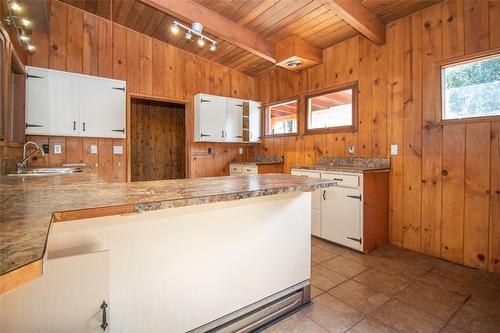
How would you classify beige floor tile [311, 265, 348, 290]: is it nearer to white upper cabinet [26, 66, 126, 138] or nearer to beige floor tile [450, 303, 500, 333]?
beige floor tile [450, 303, 500, 333]

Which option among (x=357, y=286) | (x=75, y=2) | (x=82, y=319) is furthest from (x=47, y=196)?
(x=75, y=2)

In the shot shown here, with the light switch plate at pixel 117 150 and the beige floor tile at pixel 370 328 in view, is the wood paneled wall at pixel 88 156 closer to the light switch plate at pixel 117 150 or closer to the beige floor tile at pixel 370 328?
the light switch plate at pixel 117 150

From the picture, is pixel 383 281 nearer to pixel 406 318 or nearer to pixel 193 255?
pixel 406 318

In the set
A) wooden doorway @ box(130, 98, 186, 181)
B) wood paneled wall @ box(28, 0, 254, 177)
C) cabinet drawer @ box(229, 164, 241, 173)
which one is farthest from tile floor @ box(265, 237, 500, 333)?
wooden doorway @ box(130, 98, 186, 181)

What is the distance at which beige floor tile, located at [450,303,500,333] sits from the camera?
152 centimetres

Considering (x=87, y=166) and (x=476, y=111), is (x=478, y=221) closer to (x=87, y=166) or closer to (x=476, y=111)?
(x=476, y=111)

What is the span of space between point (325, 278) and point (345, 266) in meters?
0.35

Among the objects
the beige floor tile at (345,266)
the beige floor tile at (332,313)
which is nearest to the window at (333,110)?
the beige floor tile at (345,266)

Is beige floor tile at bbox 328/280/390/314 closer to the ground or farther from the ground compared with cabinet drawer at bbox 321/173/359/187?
closer to the ground

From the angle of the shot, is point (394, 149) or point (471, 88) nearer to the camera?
point (471, 88)

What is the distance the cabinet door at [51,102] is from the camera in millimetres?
2920

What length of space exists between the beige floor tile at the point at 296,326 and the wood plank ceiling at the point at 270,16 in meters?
2.81

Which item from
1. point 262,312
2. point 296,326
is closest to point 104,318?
point 262,312

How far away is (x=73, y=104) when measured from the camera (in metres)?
3.17
